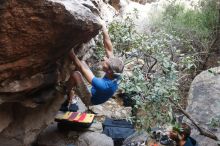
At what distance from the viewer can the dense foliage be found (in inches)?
204

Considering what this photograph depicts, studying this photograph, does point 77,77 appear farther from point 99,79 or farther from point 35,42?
point 35,42

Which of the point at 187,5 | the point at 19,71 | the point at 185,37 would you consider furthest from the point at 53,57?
the point at 187,5

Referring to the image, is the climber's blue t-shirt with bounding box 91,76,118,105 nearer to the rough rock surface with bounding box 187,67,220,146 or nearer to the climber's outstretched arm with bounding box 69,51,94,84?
the climber's outstretched arm with bounding box 69,51,94,84

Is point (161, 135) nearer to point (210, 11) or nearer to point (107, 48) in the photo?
point (107, 48)

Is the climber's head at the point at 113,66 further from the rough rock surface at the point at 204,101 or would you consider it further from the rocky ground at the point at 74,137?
the rough rock surface at the point at 204,101

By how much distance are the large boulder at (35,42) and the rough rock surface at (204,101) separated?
10.2 feet

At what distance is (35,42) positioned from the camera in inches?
147

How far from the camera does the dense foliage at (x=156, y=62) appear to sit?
5184 mm

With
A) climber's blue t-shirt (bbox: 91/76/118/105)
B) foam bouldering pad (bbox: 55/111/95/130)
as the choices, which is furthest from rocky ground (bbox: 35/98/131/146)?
climber's blue t-shirt (bbox: 91/76/118/105)

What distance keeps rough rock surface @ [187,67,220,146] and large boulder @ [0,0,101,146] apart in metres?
3.09

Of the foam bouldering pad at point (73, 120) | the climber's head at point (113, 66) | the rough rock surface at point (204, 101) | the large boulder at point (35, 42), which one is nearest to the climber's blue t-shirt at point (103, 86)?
the climber's head at point (113, 66)

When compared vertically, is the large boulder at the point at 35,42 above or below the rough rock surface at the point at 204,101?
above

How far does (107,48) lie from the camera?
4.96 meters

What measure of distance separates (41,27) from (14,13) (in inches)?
14.7
